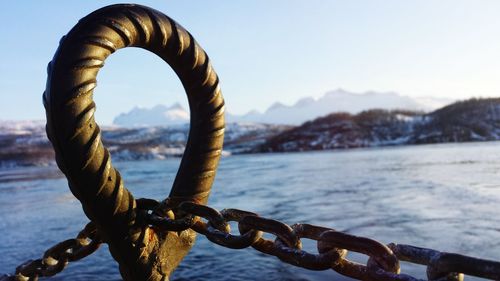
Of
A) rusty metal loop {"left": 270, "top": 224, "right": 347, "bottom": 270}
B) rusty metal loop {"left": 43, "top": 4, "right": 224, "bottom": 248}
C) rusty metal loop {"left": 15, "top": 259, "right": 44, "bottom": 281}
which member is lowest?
rusty metal loop {"left": 15, "top": 259, "right": 44, "bottom": 281}

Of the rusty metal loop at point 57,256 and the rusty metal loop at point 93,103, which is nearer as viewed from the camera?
the rusty metal loop at point 93,103

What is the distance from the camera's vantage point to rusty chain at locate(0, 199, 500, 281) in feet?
3.09

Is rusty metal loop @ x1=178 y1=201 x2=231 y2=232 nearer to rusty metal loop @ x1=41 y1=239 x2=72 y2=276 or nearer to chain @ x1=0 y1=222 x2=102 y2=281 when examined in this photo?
chain @ x1=0 y1=222 x2=102 y2=281

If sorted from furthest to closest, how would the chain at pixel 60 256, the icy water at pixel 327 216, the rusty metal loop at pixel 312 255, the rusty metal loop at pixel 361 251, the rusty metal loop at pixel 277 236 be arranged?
1. the icy water at pixel 327 216
2. the chain at pixel 60 256
3. the rusty metal loop at pixel 277 236
4. the rusty metal loop at pixel 312 255
5. the rusty metal loop at pixel 361 251

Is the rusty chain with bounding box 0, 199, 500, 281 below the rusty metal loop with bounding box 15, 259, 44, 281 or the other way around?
the other way around

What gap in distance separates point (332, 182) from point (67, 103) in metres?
9.69

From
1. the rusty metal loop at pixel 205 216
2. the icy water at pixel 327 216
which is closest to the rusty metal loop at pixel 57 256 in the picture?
the rusty metal loop at pixel 205 216

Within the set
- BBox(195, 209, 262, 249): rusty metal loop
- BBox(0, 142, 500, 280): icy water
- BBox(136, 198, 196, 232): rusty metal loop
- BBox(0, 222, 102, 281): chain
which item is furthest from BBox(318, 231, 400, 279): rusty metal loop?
BBox(0, 142, 500, 280): icy water

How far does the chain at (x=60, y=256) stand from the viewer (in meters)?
1.63

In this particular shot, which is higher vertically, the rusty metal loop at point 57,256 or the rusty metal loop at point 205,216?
the rusty metal loop at point 205,216

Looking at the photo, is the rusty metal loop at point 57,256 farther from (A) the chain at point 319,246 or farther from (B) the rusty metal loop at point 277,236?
(B) the rusty metal loop at point 277,236

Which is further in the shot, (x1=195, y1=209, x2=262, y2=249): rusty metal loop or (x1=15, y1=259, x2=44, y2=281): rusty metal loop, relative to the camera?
(x1=15, y1=259, x2=44, y2=281): rusty metal loop

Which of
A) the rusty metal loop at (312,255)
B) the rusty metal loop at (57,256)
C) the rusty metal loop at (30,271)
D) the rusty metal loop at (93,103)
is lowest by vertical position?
the rusty metal loop at (30,271)

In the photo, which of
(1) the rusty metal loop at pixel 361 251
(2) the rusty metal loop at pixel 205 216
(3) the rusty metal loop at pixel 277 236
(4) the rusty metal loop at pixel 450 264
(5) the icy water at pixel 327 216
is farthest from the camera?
(5) the icy water at pixel 327 216
